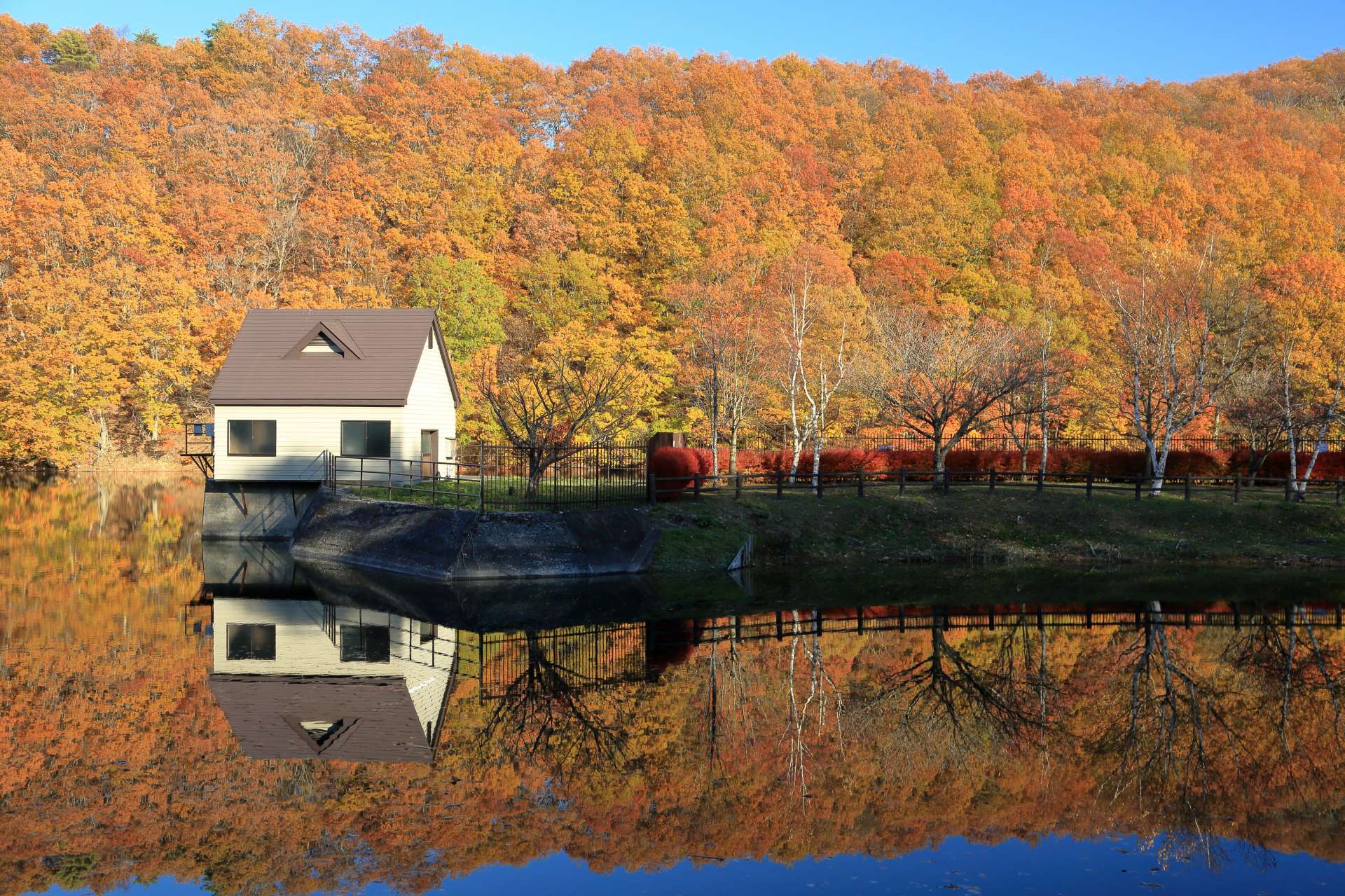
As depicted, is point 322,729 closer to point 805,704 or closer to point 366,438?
point 805,704

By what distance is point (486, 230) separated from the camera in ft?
233

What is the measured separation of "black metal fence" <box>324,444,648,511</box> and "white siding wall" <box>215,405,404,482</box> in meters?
0.68

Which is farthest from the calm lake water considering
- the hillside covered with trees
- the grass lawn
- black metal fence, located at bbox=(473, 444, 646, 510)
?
the hillside covered with trees

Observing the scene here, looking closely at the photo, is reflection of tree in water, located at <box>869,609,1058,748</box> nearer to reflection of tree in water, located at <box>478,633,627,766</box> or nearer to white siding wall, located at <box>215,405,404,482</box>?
reflection of tree in water, located at <box>478,633,627,766</box>

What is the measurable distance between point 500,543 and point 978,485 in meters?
18.5

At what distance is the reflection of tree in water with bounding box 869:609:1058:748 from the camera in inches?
594

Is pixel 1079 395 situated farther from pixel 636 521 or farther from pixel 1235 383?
pixel 636 521

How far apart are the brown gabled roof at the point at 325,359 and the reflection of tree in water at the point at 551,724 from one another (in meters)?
22.4

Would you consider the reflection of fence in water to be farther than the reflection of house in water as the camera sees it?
Yes

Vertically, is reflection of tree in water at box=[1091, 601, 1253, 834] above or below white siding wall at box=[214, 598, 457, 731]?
below

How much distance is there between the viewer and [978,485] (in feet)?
127

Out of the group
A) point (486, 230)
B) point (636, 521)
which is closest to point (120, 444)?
point (486, 230)

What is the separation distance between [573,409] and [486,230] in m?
25.1

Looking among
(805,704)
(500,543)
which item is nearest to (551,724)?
(805,704)
